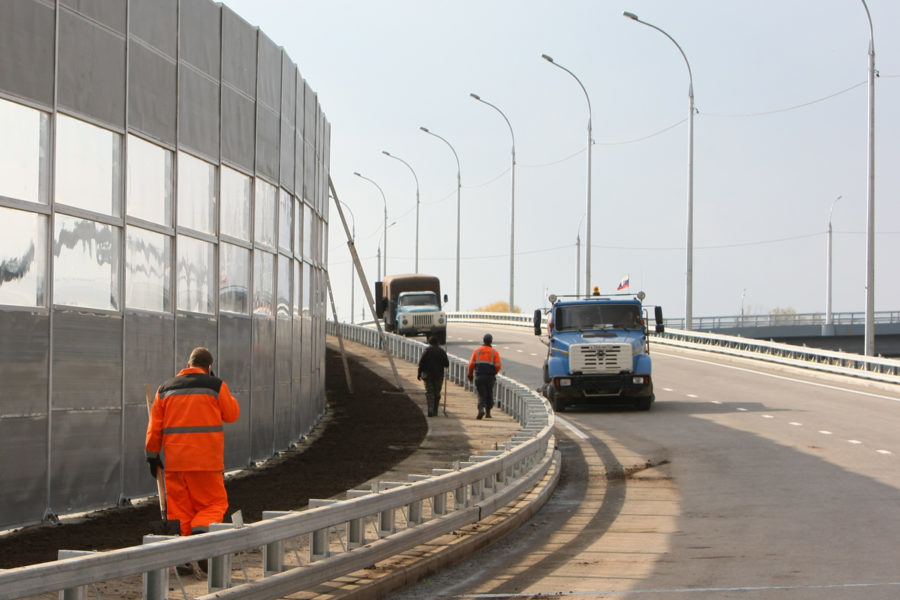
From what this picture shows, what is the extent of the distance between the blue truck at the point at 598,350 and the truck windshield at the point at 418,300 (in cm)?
2730

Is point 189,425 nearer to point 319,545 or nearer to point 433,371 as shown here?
point 319,545

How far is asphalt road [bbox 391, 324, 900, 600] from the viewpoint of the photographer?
949 centimetres

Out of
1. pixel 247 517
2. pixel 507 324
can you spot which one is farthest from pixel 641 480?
pixel 507 324

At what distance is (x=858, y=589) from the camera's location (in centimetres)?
897

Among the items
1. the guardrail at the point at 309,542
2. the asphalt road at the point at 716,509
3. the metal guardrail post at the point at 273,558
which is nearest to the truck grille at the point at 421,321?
the asphalt road at the point at 716,509

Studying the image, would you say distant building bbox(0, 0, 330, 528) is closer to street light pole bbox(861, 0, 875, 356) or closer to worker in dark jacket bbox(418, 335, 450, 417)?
worker in dark jacket bbox(418, 335, 450, 417)

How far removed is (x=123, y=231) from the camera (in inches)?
557

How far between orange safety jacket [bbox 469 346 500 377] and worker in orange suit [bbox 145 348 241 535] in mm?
16585

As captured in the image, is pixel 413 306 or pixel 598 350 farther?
pixel 413 306

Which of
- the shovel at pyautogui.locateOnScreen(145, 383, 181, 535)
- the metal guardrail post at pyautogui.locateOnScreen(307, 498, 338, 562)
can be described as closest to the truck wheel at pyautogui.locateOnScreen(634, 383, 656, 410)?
the shovel at pyautogui.locateOnScreen(145, 383, 181, 535)

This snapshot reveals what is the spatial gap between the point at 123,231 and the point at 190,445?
18.2ft

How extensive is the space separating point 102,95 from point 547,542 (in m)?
6.79

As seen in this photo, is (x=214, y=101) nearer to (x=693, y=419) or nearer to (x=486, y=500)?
(x=486, y=500)

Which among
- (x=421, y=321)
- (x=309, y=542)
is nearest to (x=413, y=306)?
(x=421, y=321)
